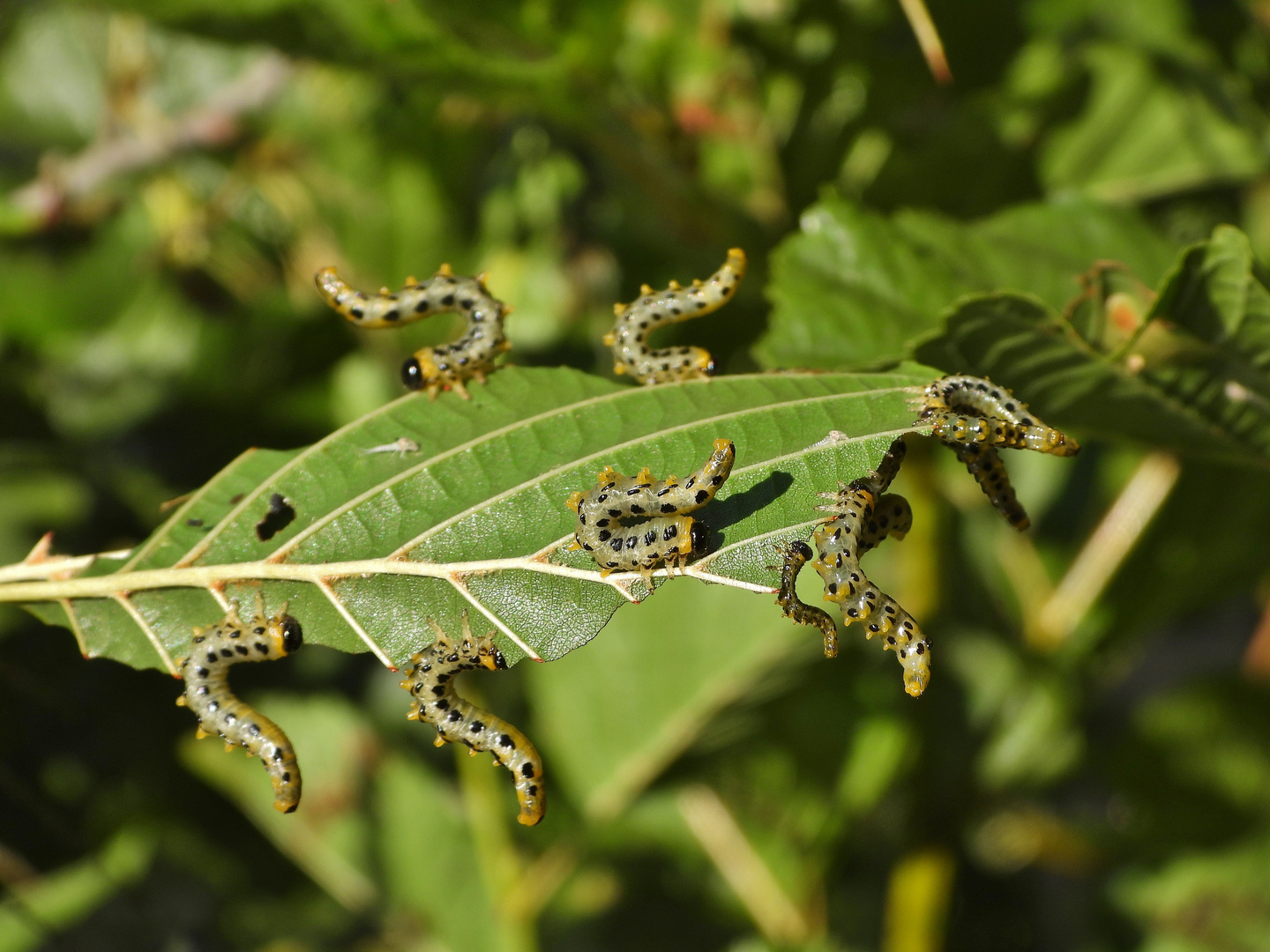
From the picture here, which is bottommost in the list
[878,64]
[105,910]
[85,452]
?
[105,910]

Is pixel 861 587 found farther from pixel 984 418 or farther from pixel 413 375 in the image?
pixel 413 375

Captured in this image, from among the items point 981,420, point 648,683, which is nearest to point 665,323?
point 981,420

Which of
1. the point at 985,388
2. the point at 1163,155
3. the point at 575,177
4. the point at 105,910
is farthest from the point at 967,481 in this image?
the point at 105,910

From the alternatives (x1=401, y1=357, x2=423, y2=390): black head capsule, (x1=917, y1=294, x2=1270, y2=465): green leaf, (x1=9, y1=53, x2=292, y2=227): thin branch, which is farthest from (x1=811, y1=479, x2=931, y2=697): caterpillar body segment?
(x1=9, y1=53, x2=292, y2=227): thin branch

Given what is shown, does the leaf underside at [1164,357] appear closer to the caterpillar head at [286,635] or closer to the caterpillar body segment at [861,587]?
the caterpillar body segment at [861,587]

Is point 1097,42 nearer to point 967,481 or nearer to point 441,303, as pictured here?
point 967,481

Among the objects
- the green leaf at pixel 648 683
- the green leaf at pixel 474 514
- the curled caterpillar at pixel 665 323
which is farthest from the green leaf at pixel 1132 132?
the green leaf at pixel 474 514
